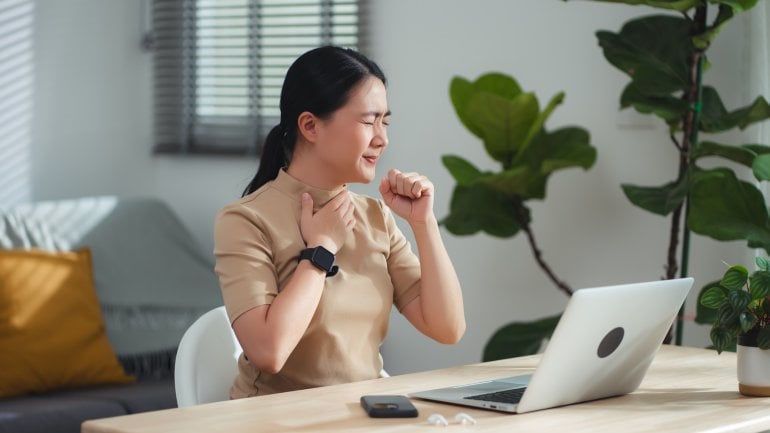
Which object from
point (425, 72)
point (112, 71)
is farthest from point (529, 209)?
point (112, 71)

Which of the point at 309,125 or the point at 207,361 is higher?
the point at 309,125

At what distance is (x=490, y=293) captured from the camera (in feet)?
11.1

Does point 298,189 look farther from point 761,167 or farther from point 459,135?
point 459,135

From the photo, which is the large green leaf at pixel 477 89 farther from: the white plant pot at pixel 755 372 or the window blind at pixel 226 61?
the white plant pot at pixel 755 372

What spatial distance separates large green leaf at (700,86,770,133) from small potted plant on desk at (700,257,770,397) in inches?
40.0

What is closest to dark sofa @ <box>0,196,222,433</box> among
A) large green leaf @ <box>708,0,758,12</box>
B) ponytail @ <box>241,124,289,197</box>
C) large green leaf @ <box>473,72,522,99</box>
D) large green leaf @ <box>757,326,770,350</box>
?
large green leaf @ <box>473,72,522,99</box>

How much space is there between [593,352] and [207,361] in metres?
0.66

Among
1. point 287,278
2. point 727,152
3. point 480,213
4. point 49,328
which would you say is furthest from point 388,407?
point 49,328

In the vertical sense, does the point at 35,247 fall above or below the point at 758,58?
below

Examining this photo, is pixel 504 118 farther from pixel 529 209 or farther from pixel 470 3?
pixel 470 3

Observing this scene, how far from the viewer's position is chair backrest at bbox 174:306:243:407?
Answer: 6.14 ft

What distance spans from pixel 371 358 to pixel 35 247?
70.1 inches

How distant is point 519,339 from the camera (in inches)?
115

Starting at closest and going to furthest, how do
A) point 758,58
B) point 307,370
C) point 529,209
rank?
point 307,370 < point 758,58 < point 529,209
